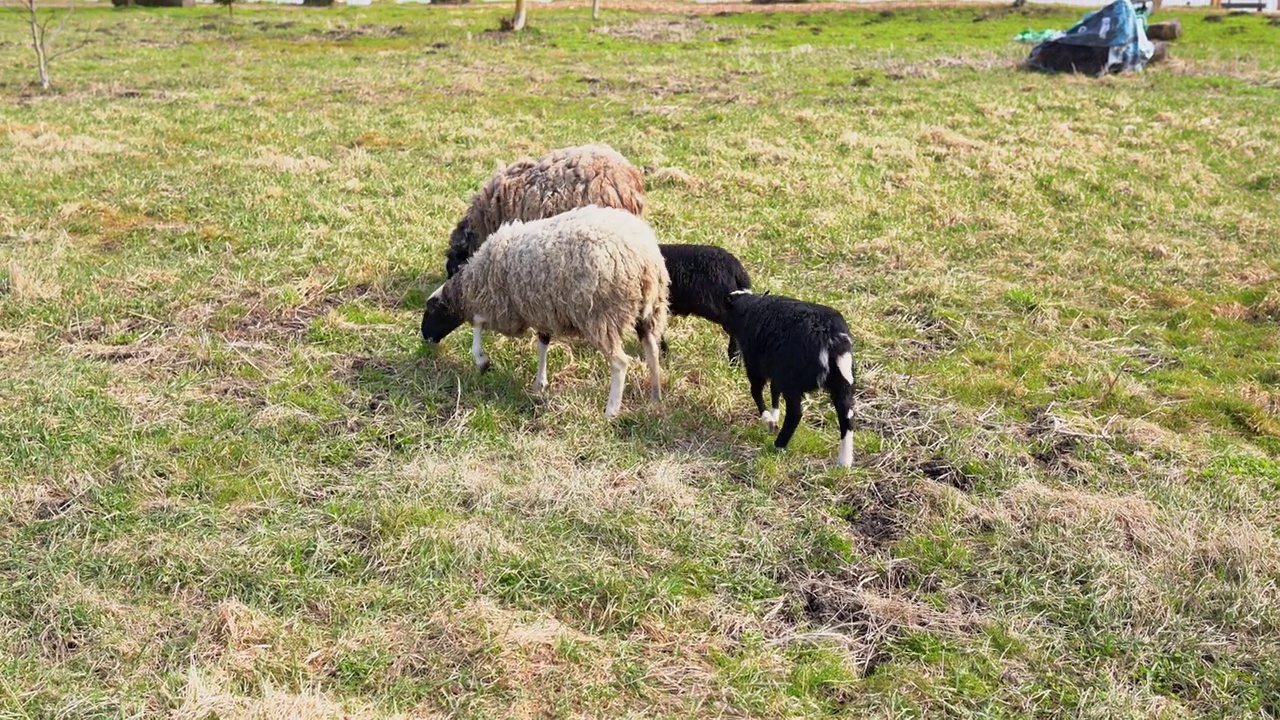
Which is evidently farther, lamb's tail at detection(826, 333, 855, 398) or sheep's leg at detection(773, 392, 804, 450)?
sheep's leg at detection(773, 392, 804, 450)

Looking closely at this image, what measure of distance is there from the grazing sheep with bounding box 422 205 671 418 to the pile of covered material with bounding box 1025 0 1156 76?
20.3 m

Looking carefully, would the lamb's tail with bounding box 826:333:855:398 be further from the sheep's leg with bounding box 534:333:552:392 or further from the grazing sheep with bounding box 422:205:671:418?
the sheep's leg with bounding box 534:333:552:392

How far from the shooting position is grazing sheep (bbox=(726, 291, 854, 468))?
548 centimetres

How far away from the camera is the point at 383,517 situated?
4.88 metres

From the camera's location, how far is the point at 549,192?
26.7ft

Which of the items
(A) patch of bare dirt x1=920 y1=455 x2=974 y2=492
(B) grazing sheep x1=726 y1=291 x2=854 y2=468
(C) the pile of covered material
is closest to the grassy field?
(A) patch of bare dirt x1=920 y1=455 x2=974 y2=492

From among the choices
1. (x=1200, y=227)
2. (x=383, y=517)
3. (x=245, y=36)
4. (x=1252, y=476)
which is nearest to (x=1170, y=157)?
(x=1200, y=227)

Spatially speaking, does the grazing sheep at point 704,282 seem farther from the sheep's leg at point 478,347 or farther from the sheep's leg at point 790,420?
the sheep's leg at point 478,347

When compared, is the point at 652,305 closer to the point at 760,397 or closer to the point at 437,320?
the point at 760,397

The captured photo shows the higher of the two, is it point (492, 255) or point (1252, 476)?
point (492, 255)

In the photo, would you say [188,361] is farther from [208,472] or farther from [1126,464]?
[1126,464]

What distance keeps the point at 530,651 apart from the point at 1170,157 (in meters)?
14.1

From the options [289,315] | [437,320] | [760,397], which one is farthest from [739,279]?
[289,315]

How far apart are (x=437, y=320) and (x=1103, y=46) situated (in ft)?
70.4
